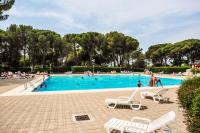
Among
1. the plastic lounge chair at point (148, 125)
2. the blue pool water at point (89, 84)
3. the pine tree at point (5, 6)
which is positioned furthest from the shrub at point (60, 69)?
the plastic lounge chair at point (148, 125)

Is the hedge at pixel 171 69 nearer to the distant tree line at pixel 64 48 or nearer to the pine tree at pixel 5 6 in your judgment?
the distant tree line at pixel 64 48

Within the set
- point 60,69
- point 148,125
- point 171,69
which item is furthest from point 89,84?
point 148,125

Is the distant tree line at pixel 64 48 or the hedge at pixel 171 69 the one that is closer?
the hedge at pixel 171 69

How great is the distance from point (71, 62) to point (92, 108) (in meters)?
42.5

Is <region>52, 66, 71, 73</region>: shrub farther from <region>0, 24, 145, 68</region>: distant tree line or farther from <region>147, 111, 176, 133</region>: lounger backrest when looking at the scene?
<region>147, 111, 176, 133</region>: lounger backrest

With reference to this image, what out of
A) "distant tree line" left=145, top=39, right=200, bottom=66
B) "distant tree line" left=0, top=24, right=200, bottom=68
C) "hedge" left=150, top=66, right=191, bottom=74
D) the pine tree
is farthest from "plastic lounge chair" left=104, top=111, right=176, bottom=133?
"distant tree line" left=145, top=39, right=200, bottom=66

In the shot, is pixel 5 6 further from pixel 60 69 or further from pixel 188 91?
pixel 188 91

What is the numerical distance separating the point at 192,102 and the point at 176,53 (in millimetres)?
51472

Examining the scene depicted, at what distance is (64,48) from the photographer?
44.8 meters

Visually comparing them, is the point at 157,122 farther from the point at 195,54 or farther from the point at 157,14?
the point at 195,54

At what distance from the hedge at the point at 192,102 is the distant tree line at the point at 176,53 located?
48.4 m

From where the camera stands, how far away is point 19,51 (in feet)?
138

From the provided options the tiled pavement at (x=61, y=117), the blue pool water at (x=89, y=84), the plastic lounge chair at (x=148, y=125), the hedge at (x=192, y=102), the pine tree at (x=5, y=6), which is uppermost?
the pine tree at (x=5, y=6)

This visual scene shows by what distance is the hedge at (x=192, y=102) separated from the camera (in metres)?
3.27
